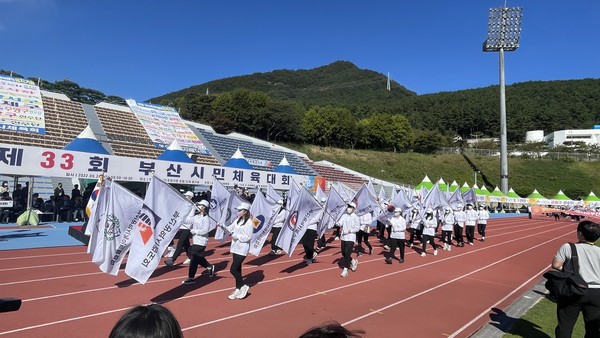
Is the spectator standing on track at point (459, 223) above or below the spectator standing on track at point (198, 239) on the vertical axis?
below

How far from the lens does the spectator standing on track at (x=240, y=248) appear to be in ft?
23.3

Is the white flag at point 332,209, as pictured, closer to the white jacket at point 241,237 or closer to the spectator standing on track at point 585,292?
the white jacket at point 241,237

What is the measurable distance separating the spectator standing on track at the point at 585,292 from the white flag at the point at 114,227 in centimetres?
650

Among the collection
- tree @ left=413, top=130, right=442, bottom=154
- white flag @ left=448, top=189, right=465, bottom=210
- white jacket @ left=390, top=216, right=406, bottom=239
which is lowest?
white jacket @ left=390, top=216, right=406, bottom=239

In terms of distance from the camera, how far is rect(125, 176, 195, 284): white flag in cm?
659

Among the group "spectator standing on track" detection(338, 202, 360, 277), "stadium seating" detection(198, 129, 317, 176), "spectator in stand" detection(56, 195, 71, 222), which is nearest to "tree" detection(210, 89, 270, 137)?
"stadium seating" detection(198, 129, 317, 176)

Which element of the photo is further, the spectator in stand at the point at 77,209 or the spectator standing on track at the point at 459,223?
the spectator in stand at the point at 77,209

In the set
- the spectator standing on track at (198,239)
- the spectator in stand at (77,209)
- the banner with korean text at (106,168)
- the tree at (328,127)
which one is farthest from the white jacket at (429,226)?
the tree at (328,127)

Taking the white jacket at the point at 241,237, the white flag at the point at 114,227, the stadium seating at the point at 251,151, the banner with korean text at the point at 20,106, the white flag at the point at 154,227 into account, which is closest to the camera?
the white flag at the point at 154,227

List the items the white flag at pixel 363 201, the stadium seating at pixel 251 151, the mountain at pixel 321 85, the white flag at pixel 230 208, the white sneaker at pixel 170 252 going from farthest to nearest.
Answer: the mountain at pixel 321 85
the stadium seating at pixel 251 151
the white flag at pixel 363 201
the white flag at pixel 230 208
the white sneaker at pixel 170 252

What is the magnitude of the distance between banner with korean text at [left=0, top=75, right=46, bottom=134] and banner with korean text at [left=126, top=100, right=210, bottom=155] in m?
8.81

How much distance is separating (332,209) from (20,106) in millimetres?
29951

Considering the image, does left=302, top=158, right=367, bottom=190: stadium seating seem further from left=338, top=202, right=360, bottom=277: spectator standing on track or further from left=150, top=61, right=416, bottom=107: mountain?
left=150, top=61, right=416, bottom=107: mountain

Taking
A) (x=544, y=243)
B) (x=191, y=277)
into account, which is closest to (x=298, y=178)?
(x=544, y=243)
